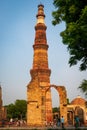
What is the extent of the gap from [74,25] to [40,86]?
22152 millimetres

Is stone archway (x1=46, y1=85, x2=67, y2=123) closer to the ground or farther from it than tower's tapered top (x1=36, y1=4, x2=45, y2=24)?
closer to the ground

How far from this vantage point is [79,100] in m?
45.4

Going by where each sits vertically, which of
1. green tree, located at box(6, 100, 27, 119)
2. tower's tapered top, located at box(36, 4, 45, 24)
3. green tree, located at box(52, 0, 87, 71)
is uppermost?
tower's tapered top, located at box(36, 4, 45, 24)

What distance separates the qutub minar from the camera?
30.9 metres

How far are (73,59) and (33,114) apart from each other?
20880 mm

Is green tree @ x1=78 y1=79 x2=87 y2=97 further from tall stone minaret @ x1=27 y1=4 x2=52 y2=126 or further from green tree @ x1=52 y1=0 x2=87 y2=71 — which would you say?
tall stone minaret @ x1=27 y1=4 x2=52 y2=126

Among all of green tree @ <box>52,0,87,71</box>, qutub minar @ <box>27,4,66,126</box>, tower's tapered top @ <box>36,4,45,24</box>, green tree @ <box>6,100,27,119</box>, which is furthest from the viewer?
green tree @ <box>6,100,27,119</box>

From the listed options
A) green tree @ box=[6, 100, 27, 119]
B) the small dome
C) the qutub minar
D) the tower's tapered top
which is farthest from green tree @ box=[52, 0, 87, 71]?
green tree @ box=[6, 100, 27, 119]

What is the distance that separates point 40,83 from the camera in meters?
35.2

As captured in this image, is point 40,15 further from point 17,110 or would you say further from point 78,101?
point 17,110

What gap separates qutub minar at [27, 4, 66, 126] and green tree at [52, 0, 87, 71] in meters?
20.3

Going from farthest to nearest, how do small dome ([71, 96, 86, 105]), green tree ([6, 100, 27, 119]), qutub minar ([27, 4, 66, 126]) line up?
green tree ([6, 100, 27, 119])
small dome ([71, 96, 86, 105])
qutub minar ([27, 4, 66, 126])

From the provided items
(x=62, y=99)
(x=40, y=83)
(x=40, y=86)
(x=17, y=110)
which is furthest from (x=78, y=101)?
(x=17, y=110)

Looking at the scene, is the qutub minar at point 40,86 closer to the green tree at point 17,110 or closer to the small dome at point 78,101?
the small dome at point 78,101
